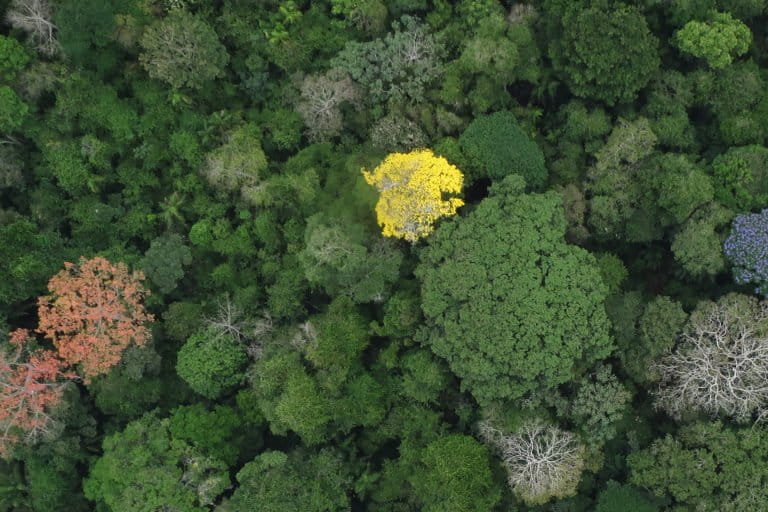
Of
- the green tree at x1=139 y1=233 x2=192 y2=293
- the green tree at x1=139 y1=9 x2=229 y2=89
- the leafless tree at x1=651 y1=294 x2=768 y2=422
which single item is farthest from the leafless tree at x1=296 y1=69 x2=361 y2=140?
the leafless tree at x1=651 y1=294 x2=768 y2=422

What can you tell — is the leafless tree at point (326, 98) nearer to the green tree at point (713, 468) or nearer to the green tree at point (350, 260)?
the green tree at point (350, 260)

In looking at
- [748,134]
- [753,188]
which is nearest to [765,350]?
[753,188]

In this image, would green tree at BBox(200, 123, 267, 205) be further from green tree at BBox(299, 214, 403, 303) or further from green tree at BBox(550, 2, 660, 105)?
green tree at BBox(550, 2, 660, 105)

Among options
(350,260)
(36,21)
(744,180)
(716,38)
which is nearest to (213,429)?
(350,260)

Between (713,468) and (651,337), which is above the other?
(651,337)

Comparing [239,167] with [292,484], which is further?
[239,167]

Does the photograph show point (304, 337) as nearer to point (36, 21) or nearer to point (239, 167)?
point (239, 167)
